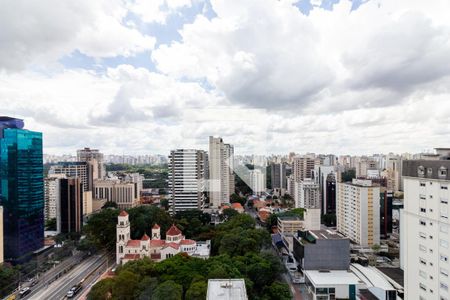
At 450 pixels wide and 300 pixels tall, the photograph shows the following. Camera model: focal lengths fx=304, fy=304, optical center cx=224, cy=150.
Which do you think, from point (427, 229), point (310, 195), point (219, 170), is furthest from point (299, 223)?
point (427, 229)

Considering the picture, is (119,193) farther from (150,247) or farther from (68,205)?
(150,247)

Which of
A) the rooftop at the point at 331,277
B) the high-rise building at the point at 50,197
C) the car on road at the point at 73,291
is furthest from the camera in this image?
the high-rise building at the point at 50,197

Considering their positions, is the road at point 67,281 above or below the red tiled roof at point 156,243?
below

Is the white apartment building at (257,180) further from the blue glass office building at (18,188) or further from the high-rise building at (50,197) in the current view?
→ the high-rise building at (50,197)

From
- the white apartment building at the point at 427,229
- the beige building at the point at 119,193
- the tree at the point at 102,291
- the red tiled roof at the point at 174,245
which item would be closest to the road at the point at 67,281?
the tree at the point at 102,291

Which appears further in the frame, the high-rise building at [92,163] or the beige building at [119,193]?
the high-rise building at [92,163]
